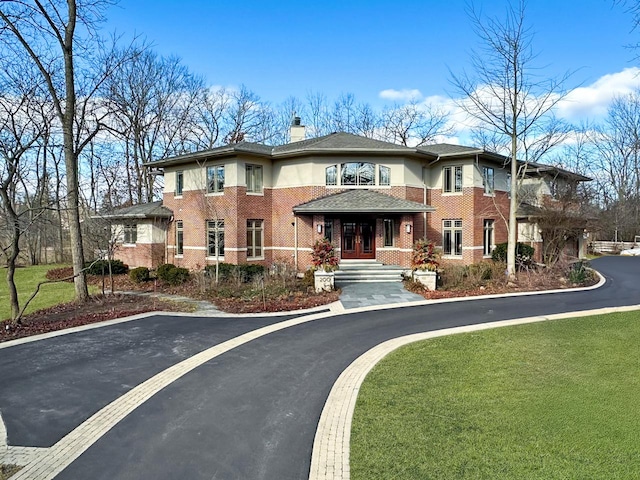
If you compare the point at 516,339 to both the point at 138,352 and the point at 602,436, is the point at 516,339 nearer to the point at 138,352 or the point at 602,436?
the point at 602,436

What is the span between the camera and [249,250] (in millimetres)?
20531

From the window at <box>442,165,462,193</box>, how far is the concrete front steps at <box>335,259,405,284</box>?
18.0 feet

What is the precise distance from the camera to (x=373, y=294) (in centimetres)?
1523

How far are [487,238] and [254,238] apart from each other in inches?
492

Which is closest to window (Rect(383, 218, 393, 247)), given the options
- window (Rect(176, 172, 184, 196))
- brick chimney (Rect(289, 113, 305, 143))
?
brick chimney (Rect(289, 113, 305, 143))

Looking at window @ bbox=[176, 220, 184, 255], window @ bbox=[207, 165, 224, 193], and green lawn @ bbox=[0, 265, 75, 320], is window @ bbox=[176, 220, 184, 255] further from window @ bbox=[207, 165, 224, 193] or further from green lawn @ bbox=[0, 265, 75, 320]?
green lawn @ bbox=[0, 265, 75, 320]

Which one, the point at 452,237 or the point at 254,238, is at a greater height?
the point at 254,238

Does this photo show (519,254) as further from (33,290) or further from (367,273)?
(33,290)

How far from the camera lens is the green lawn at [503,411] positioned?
169 inches

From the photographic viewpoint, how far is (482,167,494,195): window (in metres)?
21.5

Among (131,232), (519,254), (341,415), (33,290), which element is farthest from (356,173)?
(33,290)

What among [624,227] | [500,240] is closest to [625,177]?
[624,227]

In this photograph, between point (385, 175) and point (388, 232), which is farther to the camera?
point (385, 175)

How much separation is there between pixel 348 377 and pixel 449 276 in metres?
10.8
